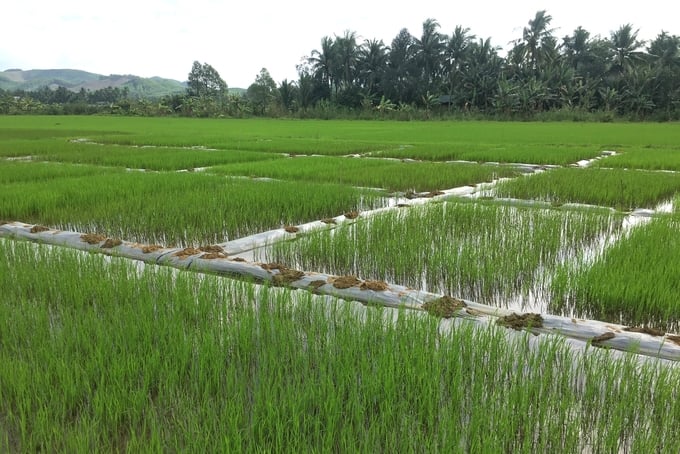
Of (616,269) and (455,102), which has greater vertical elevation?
(455,102)

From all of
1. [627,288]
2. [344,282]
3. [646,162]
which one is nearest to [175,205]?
[344,282]

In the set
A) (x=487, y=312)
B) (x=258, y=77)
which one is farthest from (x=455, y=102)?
(x=487, y=312)

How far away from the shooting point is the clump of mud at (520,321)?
229 centimetres

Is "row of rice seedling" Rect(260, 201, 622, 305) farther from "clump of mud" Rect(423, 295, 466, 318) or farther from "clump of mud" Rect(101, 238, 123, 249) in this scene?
"clump of mud" Rect(101, 238, 123, 249)

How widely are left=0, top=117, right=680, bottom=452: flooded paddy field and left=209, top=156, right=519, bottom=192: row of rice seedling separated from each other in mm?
1524

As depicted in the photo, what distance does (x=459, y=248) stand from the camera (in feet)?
12.1

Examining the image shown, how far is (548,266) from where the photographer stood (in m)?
3.40

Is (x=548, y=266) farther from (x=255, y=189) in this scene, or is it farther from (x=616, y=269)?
(x=255, y=189)

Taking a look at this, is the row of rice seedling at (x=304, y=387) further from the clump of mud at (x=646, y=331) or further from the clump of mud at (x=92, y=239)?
the clump of mud at (x=92, y=239)

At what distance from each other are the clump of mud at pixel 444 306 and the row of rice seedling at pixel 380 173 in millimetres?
3987

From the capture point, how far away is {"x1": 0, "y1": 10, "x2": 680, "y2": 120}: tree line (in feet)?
99.9

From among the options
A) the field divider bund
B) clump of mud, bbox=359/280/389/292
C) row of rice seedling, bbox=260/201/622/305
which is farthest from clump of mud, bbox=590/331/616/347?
clump of mud, bbox=359/280/389/292

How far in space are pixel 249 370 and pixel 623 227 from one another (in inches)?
147

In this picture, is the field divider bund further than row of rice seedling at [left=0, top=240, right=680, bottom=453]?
Yes
